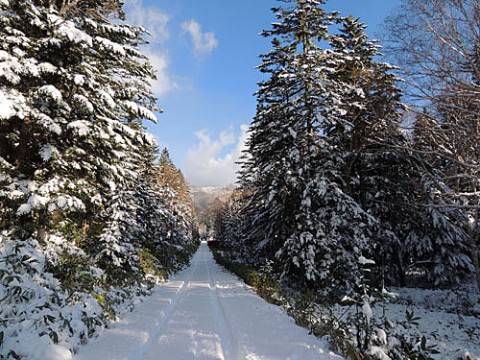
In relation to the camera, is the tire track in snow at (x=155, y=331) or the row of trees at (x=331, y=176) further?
the row of trees at (x=331, y=176)

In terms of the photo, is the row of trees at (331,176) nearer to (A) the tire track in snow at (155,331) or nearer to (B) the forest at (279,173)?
(B) the forest at (279,173)

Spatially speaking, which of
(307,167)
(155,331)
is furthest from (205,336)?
(307,167)

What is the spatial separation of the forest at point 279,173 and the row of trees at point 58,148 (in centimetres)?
4

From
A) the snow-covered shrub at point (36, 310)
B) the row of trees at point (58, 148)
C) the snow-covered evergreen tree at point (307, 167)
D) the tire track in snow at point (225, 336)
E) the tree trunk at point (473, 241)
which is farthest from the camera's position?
the snow-covered evergreen tree at point (307, 167)

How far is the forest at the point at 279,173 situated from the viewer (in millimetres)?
5008

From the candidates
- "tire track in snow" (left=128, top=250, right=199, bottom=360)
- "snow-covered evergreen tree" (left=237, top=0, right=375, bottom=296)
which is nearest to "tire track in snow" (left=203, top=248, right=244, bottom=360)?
"tire track in snow" (left=128, top=250, right=199, bottom=360)

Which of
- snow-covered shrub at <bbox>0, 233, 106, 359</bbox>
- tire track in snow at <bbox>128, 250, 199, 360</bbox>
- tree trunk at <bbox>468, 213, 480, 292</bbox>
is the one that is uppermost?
tree trunk at <bbox>468, 213, 480, 292</bbox>

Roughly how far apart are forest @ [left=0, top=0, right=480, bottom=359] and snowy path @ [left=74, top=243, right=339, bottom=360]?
486 millimetres

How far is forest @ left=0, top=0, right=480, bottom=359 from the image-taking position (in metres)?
5.01

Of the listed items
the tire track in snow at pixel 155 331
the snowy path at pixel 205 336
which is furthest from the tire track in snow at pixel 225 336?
the tire track in snow at pixel 155 331

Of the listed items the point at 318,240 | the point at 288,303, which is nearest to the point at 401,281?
the point at 318,240

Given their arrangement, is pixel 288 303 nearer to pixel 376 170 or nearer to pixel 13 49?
pixel 376 170

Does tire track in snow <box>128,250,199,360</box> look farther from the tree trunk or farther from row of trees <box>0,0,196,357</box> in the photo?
the tree trunk

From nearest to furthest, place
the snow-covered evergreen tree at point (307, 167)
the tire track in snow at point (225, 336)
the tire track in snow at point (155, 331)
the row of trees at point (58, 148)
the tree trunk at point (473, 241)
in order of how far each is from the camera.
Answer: the tire track in snow at point (155, 331) → the tire track in snow at point (225, 336) → the row of trees at point (58, 148) → the tree trunk at point (473, 241) → the snow-covered evergreen tree at point (307, 167)
